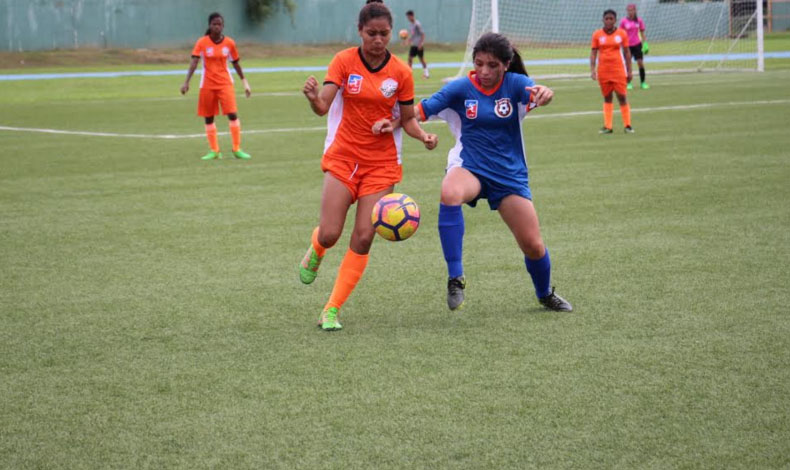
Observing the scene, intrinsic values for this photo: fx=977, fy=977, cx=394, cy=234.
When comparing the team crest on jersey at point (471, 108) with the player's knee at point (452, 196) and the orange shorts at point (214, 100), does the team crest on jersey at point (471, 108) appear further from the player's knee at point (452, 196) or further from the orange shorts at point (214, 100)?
the orange shorts at point (214, 100)

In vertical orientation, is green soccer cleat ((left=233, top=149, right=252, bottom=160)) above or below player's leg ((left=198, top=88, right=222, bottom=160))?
below

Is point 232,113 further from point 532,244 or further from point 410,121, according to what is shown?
point 532,244

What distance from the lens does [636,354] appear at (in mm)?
5305

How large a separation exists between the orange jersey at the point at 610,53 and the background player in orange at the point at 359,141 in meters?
11.7

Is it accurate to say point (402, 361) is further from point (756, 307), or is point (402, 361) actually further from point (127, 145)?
point (127, 145)

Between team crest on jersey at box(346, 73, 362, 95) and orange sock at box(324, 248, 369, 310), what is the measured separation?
1010mm

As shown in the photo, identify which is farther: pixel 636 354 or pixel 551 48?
pixel 551 48

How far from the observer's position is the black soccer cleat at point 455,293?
6.09 m

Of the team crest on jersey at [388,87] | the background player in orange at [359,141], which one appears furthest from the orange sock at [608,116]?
the team crest on jersey at [388,87]

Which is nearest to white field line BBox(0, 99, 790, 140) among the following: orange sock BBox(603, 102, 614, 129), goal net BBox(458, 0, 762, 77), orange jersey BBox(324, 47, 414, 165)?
orange sock BBox(603, 102, 614, 129)

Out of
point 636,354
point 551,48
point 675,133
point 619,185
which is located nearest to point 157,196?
point 619,185

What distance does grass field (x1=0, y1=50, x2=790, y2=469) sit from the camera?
4172 millimetres

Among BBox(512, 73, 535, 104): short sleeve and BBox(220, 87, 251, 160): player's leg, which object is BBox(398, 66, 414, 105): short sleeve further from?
BBox(220, 87, 251, 160): player's leg

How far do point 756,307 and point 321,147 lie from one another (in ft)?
34.4
